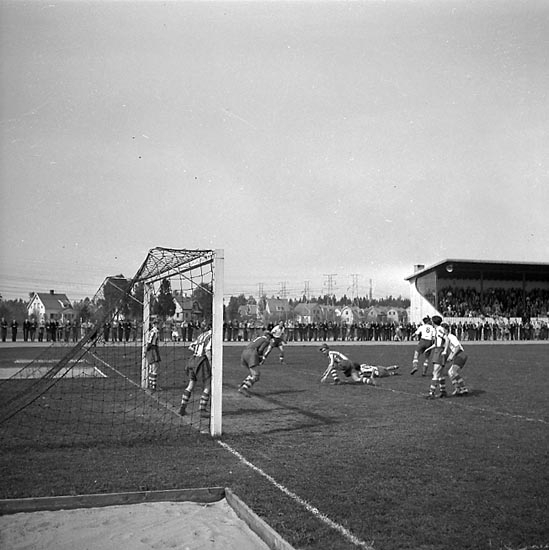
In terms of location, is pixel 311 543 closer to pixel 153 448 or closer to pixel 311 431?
pixel 153 448

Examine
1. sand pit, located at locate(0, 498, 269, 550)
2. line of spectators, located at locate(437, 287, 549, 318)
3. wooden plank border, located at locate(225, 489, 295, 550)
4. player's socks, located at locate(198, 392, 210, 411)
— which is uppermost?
line of spectators, located at locate(437, 287, 549, 318)

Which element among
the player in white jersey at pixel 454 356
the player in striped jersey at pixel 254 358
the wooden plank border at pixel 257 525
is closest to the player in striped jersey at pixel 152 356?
the player in striped jersey at pixel 254 358

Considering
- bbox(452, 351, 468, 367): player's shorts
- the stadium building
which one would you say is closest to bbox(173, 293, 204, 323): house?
bbox(452, 351, 468, 367): player's shorts

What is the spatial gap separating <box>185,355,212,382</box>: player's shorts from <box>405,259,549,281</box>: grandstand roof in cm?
4569

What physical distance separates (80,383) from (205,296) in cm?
624

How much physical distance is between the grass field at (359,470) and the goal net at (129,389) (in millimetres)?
750

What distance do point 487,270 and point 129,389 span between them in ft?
159

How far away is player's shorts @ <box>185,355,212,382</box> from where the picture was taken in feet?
38.4

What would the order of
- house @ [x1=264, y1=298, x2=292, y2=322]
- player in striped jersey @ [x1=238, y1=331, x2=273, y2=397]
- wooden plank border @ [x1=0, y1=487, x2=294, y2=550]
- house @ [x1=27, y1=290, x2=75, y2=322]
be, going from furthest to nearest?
house @ [x1=264, y1=298, x2=292, y2=322] < house @ [x1=27, y1=290, x2=75, y2=322] < player in striped jersey @ [x1=238, y1=331, x2=273, y2=397] < wooden plank border @ [x1=0, y1=487, x2=294, y2=550]

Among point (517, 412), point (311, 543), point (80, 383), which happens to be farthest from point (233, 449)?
point (80, 383)

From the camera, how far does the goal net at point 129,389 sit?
1013cm

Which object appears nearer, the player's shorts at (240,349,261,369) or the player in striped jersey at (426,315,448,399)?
the player in striped jersey at (426,315,448,399)

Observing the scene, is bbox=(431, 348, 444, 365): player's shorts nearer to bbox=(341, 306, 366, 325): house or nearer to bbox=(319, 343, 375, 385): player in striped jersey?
bbox=(319, 343, 375, 385): player in striped jersey

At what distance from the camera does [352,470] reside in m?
7.76
